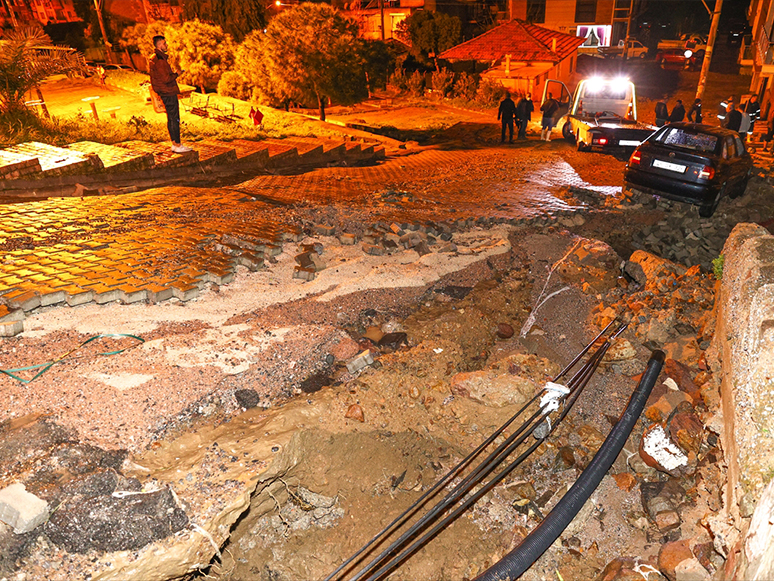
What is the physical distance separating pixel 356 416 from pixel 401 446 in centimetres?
47

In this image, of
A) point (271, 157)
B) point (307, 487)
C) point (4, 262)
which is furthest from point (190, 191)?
point (307, 487)

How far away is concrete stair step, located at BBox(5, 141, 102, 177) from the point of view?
892 cm

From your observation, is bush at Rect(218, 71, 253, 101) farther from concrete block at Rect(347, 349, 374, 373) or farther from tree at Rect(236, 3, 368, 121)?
concrete block at Rect(347, 349, 374, 373)

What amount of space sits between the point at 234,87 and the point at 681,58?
29.1 meters

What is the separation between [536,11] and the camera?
112 ft

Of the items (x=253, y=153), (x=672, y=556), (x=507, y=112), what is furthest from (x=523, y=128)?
(x=672, y=556)

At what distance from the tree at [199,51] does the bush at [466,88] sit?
10.8 m

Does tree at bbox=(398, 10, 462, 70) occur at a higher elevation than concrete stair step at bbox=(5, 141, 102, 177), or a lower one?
higher

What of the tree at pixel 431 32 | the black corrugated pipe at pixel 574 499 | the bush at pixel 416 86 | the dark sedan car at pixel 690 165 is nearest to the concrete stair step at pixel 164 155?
the dark sedan car at pixel 690 165

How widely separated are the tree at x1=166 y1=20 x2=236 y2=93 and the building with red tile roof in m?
8.81

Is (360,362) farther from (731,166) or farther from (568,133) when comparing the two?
(568,133)

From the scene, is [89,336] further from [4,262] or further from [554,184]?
[554,184]

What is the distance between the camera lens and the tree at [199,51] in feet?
66.5

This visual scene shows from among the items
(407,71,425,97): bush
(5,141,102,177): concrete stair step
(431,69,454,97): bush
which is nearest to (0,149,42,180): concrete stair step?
(5,141,102,177): concrete stair step
